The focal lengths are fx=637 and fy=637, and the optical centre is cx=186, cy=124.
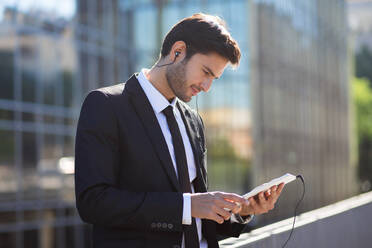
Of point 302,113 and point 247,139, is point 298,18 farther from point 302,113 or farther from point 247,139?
point 247,139

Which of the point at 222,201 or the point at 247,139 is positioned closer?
the point at 222,201

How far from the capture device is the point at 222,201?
2.69 metres

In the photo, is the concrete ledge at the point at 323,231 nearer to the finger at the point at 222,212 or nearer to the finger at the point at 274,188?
the finger at the point at 274,188

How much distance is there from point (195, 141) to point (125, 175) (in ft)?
1.68

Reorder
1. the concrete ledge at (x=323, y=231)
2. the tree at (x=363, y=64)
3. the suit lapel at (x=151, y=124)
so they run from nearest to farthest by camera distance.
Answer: the suit lapel at (x=151, y=124) → the concrete ledge at (x=323, y=231) → the tree at (x=363, y=64)

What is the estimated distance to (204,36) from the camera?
300cm

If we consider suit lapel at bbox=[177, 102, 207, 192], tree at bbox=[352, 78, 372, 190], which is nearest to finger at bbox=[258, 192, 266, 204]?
suit lapel at bbox=[177, 102, 207, 192]

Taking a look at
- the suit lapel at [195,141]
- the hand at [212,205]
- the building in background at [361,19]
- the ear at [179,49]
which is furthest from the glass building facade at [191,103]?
the building in background at [361,19]

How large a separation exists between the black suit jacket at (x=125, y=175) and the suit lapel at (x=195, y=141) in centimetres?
27

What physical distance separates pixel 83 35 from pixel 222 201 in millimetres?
17156

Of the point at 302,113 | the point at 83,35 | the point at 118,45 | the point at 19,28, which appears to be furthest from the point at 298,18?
the point at 19,28

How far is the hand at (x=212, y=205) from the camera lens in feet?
8.84

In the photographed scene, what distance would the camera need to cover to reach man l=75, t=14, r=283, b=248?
2.67m

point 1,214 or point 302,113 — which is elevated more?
point 302,113
